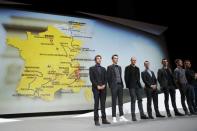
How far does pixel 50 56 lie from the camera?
25.2ft

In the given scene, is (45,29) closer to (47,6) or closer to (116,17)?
(47,6)

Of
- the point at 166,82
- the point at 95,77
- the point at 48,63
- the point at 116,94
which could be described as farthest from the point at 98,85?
the point at 48,63

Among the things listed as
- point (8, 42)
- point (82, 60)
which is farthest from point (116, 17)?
point (8, 42)

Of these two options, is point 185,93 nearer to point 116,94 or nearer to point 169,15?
point 116,94

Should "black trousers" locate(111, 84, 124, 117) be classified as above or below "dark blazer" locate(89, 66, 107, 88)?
below

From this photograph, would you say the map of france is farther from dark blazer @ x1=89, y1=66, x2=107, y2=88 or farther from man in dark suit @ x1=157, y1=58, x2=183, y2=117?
dark blazer @ x1=89, y1=66, x2=107, y2=88

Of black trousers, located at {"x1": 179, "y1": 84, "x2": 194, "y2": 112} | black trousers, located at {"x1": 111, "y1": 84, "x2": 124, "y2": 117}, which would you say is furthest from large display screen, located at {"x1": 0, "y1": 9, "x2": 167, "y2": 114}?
black trousers, located at {"x1": 111, "y1": 84, "x2": 124, "y2": 117}

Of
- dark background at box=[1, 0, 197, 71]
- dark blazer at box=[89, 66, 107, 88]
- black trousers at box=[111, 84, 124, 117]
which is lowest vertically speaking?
black trousers at box=[111, 84, 124, 117]

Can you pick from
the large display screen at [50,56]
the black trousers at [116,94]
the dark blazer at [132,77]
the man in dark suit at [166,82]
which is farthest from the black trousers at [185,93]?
the large display screen at [50,56]

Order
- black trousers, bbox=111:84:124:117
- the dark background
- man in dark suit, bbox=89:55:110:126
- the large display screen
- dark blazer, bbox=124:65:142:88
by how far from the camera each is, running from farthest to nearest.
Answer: the dark background, the large display screen, dark blazer, bbox=124:65:142:88, black trousers, bbox=111:84:124:117, man in dark suit, bbox=89:55:110:126

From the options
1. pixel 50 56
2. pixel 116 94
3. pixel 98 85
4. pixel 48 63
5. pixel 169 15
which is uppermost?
pixel 169 15

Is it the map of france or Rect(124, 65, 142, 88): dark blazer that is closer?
Rect(124, 65, 142, 88): dark blazer

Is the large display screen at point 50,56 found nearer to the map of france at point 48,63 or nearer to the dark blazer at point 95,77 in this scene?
the map of france at point 48,63

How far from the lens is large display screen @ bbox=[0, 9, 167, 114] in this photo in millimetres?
7121
